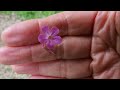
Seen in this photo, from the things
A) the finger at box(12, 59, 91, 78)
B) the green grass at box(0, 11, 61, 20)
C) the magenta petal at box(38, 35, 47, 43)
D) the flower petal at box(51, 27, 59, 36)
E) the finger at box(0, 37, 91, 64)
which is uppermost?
the green grass at box(0, 11, 61, 20)

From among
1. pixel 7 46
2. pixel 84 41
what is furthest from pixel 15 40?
pixel 84 41

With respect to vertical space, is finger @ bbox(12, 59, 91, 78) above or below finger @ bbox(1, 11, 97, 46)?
below

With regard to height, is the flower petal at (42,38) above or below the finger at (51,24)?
below

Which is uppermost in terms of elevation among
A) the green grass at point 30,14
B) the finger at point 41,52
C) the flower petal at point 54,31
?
the green grass at point 30,14
